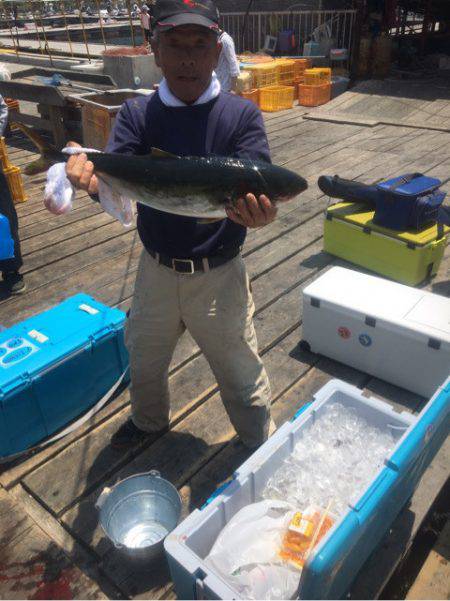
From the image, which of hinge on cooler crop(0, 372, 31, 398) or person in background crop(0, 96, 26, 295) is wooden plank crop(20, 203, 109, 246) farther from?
hinge on cooler crop(0, 372, 31, 398)

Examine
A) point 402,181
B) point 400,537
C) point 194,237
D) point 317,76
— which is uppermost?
point 194,237

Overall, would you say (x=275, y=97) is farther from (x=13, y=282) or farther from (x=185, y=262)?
(x=185, y=262)

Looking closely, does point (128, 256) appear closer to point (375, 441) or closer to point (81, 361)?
point (81, 361)

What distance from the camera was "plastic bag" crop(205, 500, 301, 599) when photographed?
1.93 m

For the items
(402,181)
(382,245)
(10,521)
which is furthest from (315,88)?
(10,521)

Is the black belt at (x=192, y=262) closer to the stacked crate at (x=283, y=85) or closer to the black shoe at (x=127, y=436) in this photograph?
the black shoe at (x=127, y=436)

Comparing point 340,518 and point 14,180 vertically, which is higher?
point 340,518

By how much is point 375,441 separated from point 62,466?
201cm

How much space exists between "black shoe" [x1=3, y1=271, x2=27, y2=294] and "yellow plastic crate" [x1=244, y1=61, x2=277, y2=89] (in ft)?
28.5

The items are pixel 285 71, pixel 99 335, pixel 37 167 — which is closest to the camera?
pixel 99 335

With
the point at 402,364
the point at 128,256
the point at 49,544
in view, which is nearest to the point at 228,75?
the point at 128,256

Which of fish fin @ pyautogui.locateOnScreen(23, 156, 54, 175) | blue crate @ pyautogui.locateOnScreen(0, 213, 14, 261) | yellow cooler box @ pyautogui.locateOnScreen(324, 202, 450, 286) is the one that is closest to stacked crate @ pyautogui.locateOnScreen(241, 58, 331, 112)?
fish fin @ pyautogui.locateOnScreen(23, 156, 54, 175)

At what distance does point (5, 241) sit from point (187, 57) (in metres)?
3.01

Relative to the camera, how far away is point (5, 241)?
4418 mm
